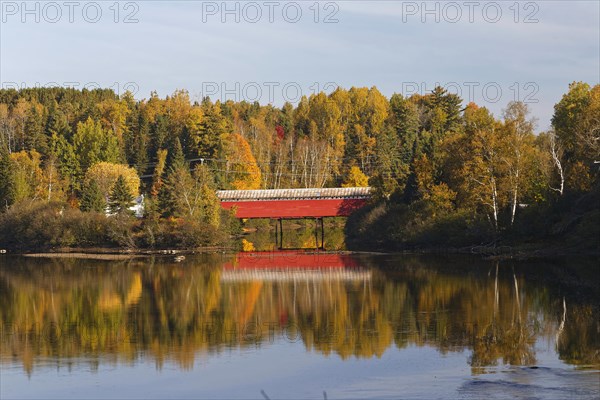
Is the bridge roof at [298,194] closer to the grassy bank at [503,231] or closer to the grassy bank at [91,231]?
the grassy bank at [91,231]

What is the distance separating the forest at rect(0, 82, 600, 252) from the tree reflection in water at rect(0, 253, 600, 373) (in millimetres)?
7544

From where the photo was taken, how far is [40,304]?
36000 millimetres

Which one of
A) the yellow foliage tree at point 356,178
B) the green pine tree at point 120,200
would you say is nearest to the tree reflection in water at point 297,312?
the green pine tree at point 120,200

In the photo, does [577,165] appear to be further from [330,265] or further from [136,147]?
[136,147]

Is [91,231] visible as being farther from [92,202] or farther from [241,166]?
[241,166]

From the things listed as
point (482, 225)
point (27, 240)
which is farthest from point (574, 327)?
point (27, 240)

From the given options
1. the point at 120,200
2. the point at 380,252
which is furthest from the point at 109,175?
the point at 380,252

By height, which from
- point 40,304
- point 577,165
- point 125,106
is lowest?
point 40,304

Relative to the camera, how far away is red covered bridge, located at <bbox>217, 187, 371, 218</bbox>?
8362cm

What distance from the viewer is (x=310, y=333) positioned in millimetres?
27250

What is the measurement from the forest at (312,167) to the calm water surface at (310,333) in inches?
354

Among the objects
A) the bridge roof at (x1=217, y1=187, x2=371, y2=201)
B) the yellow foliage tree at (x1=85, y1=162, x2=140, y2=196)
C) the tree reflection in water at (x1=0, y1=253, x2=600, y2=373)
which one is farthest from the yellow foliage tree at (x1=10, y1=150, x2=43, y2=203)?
the tree reflection in water at (x1=0, y1=253, x2=600, y2=373)

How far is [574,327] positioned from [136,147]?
3464 inches

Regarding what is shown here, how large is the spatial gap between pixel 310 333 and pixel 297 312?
4330 mm
